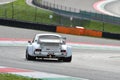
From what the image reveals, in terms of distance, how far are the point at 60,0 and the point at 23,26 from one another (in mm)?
27718

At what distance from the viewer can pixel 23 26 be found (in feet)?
136

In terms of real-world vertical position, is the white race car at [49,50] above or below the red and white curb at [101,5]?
below

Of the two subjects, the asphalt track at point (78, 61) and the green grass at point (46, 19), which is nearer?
the asphalt track at point (78, 61)

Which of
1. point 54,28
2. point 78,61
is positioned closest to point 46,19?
point 54,28

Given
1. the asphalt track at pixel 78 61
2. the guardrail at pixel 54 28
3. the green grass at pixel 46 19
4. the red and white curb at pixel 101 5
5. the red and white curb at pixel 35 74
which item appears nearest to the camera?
the red and white curb at pixel 35 74

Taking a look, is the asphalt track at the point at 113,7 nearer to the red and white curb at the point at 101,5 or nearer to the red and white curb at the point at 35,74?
the red and white curb at the point at 101,5

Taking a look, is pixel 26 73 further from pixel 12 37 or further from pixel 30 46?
pixel 12 37

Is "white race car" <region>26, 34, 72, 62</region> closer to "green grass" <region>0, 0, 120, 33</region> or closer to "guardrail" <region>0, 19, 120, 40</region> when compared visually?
"guardrail" <region>0, 19, 120, 40</region>

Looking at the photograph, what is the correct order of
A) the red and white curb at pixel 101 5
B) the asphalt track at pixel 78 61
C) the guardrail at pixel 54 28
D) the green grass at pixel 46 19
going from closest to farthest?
the asphalt track at pixel 78 61 < the guardrail at pixel 54 28 < the green grass at pixel 46 19 < the red and white curb at pixel 101 5

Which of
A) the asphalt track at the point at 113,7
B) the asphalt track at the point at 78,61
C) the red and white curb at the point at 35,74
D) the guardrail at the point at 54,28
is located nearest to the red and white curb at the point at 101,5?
the asphalt track at the point at 113,7

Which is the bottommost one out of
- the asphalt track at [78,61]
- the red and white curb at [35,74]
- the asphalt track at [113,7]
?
the asphalt track at [78,61]

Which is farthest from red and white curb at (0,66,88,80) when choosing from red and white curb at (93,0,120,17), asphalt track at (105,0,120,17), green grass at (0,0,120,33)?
red and white curb at (93,0,120,17)

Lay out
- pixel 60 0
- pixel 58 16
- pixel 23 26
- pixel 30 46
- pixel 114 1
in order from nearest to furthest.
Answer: pixel 30 46 → pixel 23 26 → pixel 58 16 → pixel 60 0 → pixel 114 1

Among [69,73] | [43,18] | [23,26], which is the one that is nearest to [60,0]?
[43,18]
